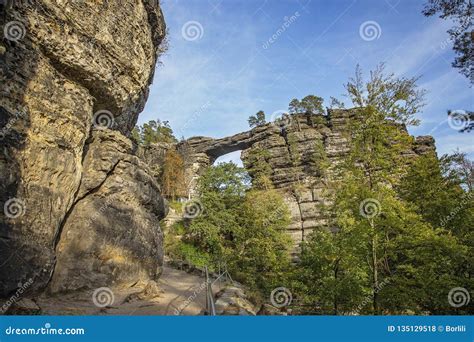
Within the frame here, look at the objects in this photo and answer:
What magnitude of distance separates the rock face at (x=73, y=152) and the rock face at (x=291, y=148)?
88.4 feet

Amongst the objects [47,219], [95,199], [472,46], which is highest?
[472,46]

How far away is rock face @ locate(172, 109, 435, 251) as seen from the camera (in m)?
41.3

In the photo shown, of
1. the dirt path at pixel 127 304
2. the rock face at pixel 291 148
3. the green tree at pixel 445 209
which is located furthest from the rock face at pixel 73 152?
the rock face at pixel 291 148

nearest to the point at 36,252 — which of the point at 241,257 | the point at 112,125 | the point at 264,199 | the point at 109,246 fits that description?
the point at 109,246

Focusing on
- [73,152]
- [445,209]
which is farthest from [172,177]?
[445,209]

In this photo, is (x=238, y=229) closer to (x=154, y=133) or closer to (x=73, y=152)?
(x=73, y=152)

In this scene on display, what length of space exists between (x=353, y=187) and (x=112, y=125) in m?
11.7

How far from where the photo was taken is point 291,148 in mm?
46562

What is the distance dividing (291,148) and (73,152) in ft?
126

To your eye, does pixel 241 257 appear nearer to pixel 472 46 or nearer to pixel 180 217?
pixel 180 217

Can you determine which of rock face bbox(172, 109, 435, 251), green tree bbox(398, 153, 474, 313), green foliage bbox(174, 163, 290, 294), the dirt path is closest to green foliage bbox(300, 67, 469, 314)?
green tree bbox(398, 153, 474, 313)

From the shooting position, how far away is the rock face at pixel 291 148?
136 ft

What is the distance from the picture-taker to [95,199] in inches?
486

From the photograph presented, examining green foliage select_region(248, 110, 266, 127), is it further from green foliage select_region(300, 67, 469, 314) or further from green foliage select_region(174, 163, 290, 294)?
green foliage select_region(300, 67, 469, 314)
